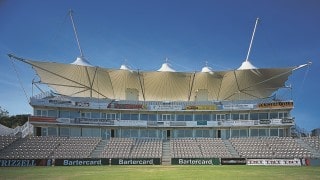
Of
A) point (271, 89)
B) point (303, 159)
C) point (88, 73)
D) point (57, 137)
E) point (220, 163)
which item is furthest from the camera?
point (271, 89)

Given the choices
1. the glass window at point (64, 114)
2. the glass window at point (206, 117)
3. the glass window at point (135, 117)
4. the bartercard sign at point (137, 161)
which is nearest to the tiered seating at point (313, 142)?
the glass window at point (206, 117)

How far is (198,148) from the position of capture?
5894 centimetres

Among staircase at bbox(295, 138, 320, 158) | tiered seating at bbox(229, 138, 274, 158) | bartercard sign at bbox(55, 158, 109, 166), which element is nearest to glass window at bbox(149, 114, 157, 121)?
tiered seating at bbox(229, 138, 274, 158)

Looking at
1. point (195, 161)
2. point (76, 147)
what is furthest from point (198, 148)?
point (76, 147)

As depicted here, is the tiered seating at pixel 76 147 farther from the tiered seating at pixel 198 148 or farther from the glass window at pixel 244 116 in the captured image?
the glass window at pixel 244 116

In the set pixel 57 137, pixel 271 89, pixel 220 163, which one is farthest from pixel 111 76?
pixel 271 89

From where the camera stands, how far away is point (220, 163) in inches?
2094

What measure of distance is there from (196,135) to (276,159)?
18663 mm

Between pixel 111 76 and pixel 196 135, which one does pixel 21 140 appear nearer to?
pixel 111 76

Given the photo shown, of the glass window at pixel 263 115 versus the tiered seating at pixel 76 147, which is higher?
the glass window at pixel 263 115

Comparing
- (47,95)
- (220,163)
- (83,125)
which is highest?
(47,95)

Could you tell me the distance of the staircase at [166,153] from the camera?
54.5 metres

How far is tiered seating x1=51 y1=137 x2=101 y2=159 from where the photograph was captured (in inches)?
2064

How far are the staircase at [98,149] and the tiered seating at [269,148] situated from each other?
20.9m
